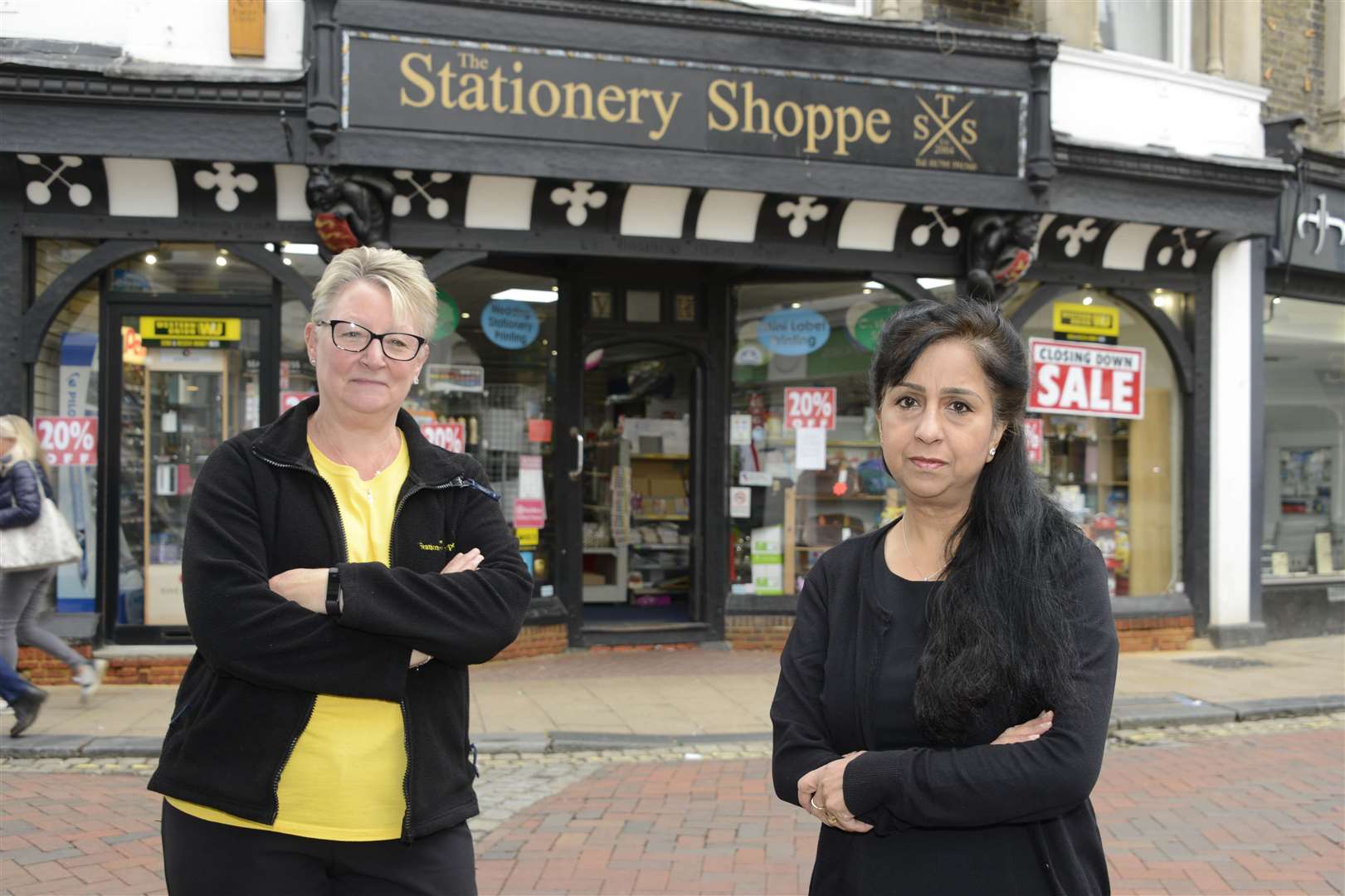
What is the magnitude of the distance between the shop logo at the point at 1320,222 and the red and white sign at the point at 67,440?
34.6 feet

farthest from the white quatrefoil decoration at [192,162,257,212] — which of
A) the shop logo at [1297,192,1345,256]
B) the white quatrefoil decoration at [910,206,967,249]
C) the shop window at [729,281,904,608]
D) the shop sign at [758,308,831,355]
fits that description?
the shop logo at [1297,192,1345,256]

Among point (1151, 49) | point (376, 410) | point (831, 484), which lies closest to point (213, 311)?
point (831, 484)

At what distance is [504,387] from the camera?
31.9 feet

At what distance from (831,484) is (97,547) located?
5910mm

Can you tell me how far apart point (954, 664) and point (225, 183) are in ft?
25.1

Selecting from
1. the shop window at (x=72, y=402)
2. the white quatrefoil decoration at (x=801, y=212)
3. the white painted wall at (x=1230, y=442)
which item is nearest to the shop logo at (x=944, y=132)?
the white quatrefoil decoration at (x=801, y=212)

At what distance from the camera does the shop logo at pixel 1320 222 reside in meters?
11.2

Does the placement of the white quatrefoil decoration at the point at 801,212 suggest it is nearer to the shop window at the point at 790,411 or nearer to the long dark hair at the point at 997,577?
the shop window at the point at 790,411

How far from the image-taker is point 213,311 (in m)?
8.80

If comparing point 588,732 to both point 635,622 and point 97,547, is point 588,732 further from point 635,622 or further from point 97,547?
point 97,547

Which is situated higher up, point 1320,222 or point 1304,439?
point 1320,222

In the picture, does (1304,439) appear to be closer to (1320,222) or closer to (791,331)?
(1320,222)

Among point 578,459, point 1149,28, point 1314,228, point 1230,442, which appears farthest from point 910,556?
point 1314,228

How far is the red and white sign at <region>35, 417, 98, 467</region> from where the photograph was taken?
331 inches
